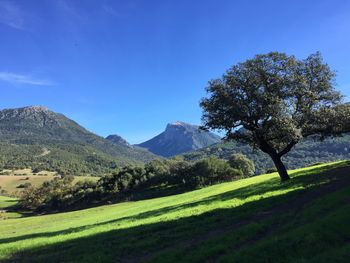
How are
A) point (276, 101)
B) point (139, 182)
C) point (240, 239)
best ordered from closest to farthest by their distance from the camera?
point (240, 239) < point (276, 101) < point (139, 182)

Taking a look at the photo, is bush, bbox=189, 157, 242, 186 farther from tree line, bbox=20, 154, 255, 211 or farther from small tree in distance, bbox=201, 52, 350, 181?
small tree in distance, bbox=201, 52, 350, 181

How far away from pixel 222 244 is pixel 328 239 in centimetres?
446

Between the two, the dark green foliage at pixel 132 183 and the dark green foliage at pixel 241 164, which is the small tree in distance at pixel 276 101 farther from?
the dark green foliage at pixel 241 164

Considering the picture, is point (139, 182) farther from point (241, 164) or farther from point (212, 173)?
point (241, 164)

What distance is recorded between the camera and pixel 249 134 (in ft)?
146

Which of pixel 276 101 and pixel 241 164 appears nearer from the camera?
pixel 276 101

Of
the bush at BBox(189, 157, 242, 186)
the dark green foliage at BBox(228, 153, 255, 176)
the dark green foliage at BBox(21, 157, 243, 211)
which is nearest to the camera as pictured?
the bush at BBox(189, 157, 242, 186)

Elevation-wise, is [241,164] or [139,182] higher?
[139,182]

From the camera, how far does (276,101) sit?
130ft

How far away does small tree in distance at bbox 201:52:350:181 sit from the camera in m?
40.6

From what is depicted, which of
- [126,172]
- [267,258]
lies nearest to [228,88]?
[267,258]

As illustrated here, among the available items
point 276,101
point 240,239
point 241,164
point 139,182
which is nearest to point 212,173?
point 241,164

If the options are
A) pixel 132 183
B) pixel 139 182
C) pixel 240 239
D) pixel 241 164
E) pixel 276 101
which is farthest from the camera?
pixel 132 183

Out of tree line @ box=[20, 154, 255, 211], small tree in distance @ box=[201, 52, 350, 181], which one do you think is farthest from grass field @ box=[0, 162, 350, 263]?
tree line @ box=[20, 154, 255, 211]
